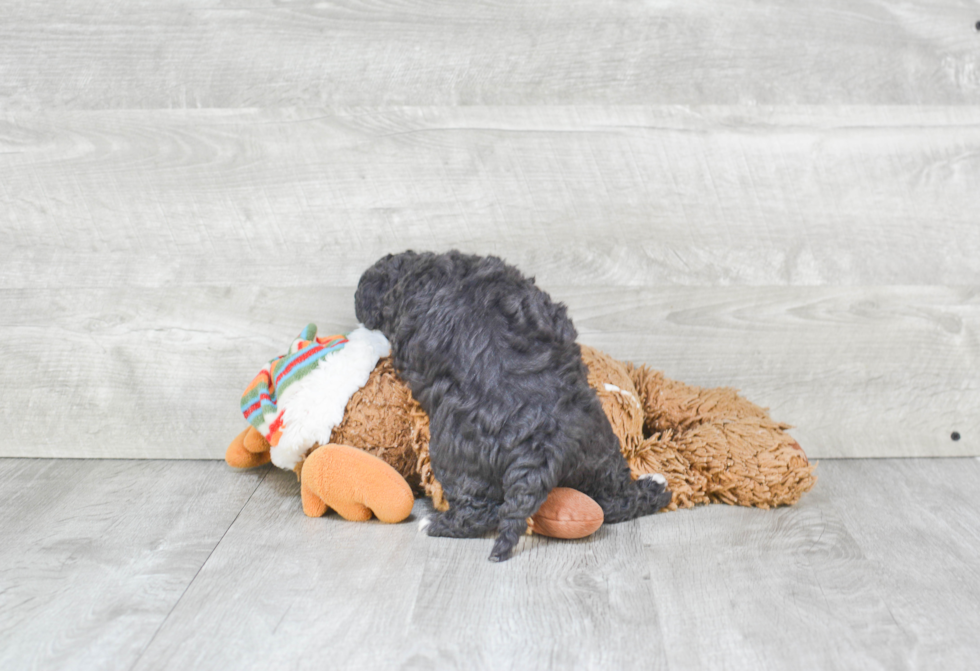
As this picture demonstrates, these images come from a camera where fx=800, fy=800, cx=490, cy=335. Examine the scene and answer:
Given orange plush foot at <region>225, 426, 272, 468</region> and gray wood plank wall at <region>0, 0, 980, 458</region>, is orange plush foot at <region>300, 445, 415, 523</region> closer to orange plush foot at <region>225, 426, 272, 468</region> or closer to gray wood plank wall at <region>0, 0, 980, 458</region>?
orange plush foot at <region>225, 426, 272, 468</region>

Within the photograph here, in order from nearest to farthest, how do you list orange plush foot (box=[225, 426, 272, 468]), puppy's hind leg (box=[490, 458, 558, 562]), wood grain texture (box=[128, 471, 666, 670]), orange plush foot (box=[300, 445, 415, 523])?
wood grain texture (box=[128, 471, 666, 670]) → puppy's hind leg (box=[490, 458, 558, 562]) → orange plush foot (box=[300, 445, 415, 523]) → orange plush foot (box=[225, 426, 272, 468])

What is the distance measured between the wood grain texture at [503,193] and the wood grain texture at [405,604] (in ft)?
1.40

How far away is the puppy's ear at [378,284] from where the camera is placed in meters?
1.04

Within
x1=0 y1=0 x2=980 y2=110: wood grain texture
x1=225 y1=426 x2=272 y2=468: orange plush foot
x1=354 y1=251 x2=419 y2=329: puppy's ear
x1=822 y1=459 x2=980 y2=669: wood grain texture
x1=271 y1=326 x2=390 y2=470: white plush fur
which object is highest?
x1=0 y1=0 x2=980 y2=110: wood grain texture

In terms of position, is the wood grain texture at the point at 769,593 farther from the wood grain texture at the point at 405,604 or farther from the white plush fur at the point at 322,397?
the white plush fur at the point at 322,397

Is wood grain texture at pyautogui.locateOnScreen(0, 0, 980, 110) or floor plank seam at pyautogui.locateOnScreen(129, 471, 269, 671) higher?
wood grain texture at pyautogui.locateOnScreen(0, 0, 980, 110)

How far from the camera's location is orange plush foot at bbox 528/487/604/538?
937 millimetres

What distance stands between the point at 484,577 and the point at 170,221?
726 millimetres

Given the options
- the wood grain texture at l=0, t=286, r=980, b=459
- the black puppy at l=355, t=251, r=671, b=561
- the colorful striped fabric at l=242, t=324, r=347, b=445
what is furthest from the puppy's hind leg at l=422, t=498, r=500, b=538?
the wood grain texture at l=0, t=286, r=980, b=459

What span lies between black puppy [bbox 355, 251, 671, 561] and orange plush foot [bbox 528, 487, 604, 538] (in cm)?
2

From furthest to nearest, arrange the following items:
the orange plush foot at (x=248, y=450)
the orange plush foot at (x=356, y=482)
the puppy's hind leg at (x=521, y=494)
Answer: the orange plush foot at (x=248, y=450)
the orange plush foot at (x=356, y=482)
the puppy's hind leg at (x=521, y=494)

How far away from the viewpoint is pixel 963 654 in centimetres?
75

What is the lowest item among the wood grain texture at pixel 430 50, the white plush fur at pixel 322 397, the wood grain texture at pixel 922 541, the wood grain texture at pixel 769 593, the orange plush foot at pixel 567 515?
the wood grain texture at pixel 922 541

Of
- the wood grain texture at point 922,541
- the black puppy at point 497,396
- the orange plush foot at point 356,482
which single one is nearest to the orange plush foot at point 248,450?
the orange plush foot at point 356,482
